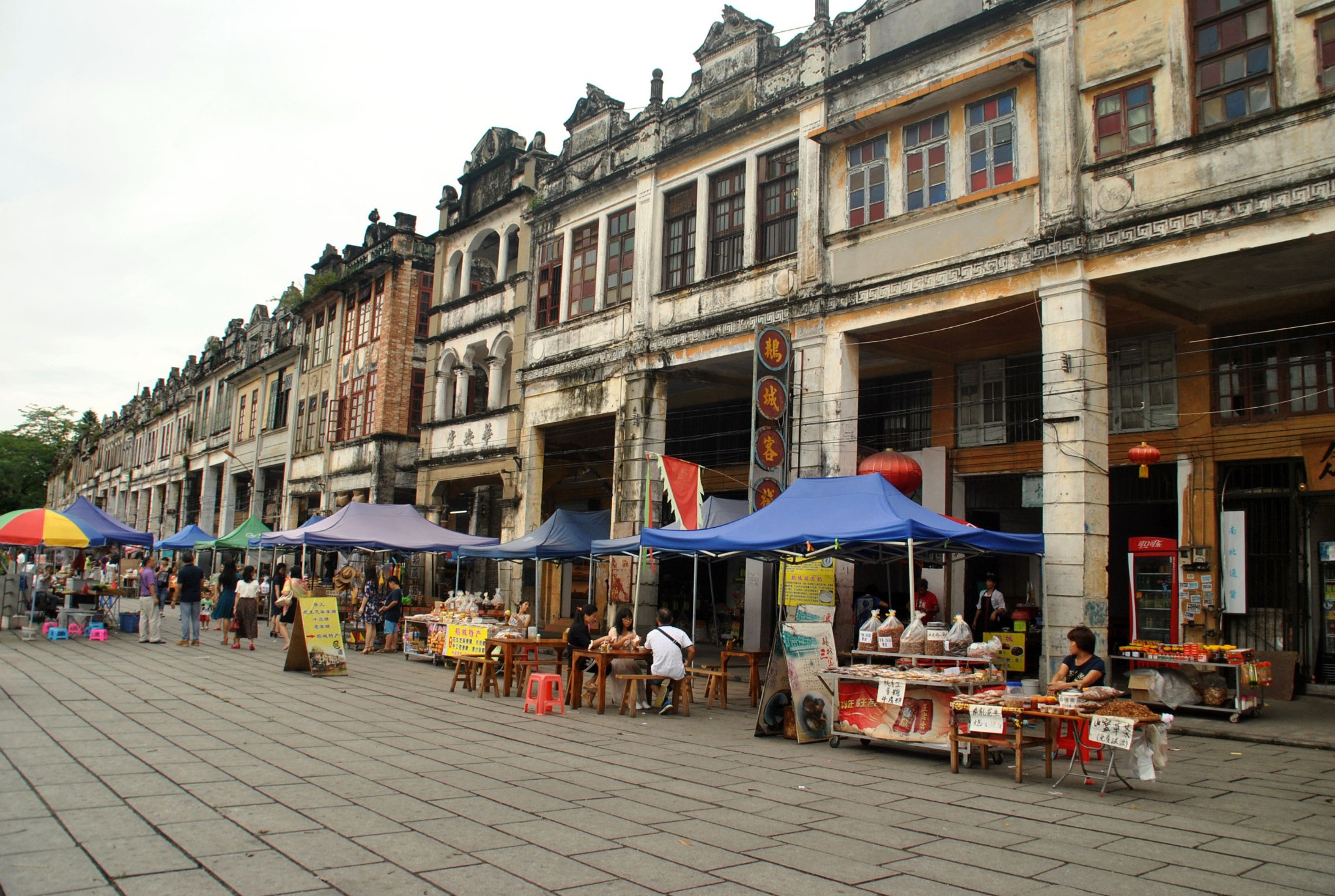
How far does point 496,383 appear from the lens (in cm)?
2625

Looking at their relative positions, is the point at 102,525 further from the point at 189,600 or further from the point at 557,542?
the point at 557,542

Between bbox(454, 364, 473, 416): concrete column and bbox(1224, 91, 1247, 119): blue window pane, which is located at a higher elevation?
bbox(1224, 91, 1247, 119): blue window pane

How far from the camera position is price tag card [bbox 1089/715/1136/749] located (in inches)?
302

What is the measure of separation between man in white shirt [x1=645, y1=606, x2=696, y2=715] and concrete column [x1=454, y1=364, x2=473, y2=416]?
16.4m

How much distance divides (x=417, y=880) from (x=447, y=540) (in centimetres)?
1764

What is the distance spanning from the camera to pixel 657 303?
806 inches

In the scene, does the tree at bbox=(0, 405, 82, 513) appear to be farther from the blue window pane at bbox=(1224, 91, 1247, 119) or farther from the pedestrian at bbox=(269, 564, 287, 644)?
the blue window pane at bbox=(1224, 91, 1247, 119)

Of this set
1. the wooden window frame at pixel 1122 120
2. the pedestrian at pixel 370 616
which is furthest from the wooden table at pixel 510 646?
the wooden window frame at pixel 1122 120

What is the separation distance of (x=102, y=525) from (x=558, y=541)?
11.3 m

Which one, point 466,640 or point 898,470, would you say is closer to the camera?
point 898,470

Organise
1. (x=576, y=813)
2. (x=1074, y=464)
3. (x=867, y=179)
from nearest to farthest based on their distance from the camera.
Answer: (x=576, y=813)
(x=1074, y=464)
(x=867, y=179)

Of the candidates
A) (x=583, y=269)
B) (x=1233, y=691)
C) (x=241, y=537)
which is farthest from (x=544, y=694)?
(x=241, y=537)

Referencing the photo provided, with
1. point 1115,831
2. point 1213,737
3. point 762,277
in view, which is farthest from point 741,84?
point 1115,831

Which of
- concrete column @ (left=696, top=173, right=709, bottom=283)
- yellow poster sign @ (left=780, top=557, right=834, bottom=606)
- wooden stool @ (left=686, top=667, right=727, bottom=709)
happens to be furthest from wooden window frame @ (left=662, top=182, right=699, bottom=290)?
wooden stool @ (left=686, top=667, right=727, bottom=709)
